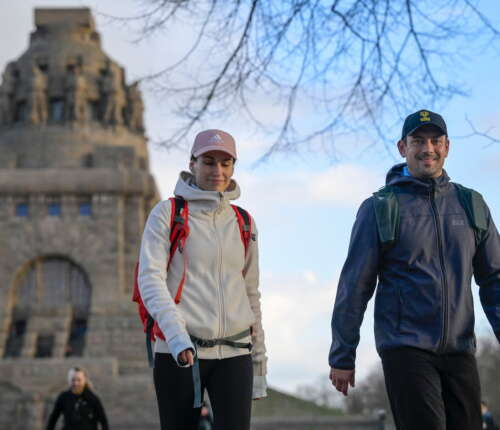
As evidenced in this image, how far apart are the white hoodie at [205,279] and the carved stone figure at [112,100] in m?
37.9

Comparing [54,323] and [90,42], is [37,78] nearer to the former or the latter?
[90,42]

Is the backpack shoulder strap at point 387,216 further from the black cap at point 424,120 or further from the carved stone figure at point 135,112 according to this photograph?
the carved stone figure at point 135,112

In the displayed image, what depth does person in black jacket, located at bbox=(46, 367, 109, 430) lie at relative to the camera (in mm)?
A: 9117

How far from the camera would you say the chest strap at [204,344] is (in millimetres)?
4160

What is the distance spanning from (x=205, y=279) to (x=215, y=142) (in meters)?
0.71

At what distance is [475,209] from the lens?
4.35 m

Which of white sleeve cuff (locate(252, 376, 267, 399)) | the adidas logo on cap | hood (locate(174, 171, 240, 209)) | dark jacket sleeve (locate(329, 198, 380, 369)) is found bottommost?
white sleeve cuff (locate(252, 376, 267, 399))

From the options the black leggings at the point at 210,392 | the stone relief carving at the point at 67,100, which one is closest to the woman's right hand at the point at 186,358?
the black leggings at the point at 210,392

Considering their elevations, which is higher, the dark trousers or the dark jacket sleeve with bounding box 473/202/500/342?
the dark jacket sleeve with bounding box 473/202/500/342

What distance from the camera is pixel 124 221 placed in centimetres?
3797

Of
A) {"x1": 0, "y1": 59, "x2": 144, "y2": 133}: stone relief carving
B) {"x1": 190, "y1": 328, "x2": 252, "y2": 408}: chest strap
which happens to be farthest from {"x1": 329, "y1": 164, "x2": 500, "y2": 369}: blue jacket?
{"x1": 0, "y1": 59, "x2": 144, "y2": 133}: stone relief carving

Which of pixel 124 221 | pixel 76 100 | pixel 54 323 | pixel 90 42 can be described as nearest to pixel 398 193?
pixel 54 323

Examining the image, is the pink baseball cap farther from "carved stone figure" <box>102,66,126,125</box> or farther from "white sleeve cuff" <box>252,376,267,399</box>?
"carved stone figure" <box>102,66,126,125</box>

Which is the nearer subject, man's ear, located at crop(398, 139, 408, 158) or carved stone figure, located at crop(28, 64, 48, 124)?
man's ear, located at crop(398, 139, 408, 158)
